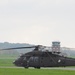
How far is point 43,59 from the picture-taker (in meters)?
49.9

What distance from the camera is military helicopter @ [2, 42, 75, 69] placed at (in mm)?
49000

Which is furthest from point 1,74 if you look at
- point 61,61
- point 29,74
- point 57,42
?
point 57,42

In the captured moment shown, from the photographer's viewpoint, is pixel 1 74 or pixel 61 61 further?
pixel 61 61

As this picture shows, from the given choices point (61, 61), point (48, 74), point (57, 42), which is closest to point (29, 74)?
point (48, 74)

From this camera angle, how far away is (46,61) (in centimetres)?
4978

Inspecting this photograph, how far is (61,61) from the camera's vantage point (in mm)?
48969

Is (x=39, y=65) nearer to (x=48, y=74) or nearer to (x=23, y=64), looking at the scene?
(x=23, y=64)

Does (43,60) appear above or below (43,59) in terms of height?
below

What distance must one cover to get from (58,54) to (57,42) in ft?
114

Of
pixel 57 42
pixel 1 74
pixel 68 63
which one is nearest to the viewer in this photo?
pixel 1 74

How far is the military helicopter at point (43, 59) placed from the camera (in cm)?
4900

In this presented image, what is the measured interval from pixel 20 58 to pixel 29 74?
1704 centimetres

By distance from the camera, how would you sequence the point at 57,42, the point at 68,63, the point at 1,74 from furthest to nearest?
the point at 57,42 < the point at 68,63 < the point at 1,74

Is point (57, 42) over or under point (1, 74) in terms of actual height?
over
